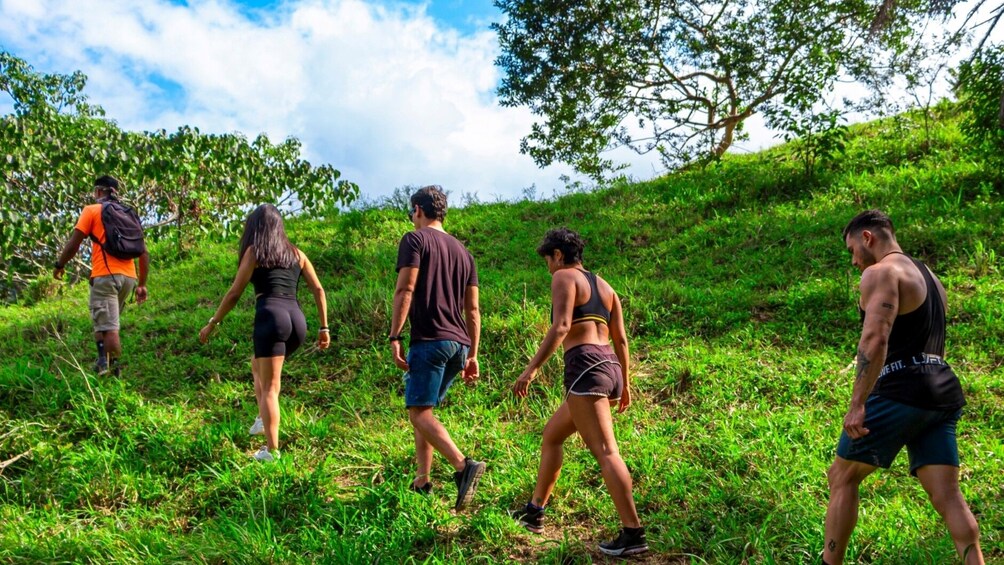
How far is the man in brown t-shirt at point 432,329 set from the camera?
452cm

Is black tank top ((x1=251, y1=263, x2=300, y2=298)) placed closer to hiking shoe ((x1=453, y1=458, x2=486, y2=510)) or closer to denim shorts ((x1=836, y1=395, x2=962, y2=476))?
hiking shoe ((x1=453, y1=458, x2=486, y2=510))

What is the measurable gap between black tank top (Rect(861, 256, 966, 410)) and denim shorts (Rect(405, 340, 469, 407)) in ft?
7.82

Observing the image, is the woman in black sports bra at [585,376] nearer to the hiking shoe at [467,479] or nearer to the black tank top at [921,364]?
the hiking shoe at [467,479]

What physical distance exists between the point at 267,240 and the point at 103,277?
2.71m

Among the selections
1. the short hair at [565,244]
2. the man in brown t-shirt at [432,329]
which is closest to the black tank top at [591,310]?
the short hair at [565,244]

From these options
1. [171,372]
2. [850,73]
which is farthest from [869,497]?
[850,73]

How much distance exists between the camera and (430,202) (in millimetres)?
4844

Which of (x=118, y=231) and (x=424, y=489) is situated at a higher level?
(x=118, y=231)

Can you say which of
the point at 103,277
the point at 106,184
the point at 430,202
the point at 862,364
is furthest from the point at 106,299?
the point at 862,364

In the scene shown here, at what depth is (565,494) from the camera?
4918 millimetres

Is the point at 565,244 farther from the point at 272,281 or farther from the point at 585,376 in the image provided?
the point at 272,281

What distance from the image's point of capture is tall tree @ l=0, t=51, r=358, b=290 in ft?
36.6

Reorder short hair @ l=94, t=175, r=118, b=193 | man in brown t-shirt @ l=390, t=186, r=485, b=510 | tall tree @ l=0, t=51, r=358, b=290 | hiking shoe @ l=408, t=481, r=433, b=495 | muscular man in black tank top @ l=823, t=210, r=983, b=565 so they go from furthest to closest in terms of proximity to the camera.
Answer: tall tree @ l=0, t=51, r=358, b=290 → short hair @ l=94, t=175, r=118, b=193 → hiking shoe @ l=408, t=481, r=433, b=495 → man in brown t-shirt @ l=390, t=186, r=485, b=510 → muscular man in black tank top @ l=823, t=210, r=983, b=565

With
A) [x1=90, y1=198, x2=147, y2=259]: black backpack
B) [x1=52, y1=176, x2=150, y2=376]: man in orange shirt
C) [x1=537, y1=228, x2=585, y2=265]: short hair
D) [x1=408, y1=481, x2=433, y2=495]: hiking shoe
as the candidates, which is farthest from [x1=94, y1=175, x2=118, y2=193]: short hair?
[x1=537, y1=228, x2=585, y2=265]: short hair
